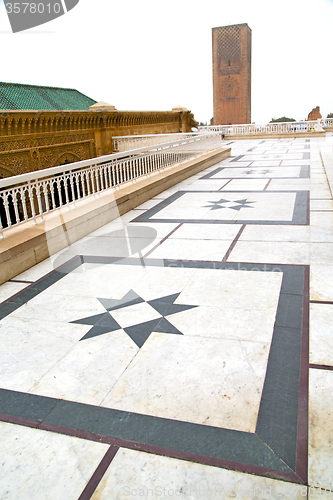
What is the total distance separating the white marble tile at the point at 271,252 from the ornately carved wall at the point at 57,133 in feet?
57.6

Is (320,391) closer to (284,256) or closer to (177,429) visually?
(177,429)

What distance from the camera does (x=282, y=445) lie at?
154cm

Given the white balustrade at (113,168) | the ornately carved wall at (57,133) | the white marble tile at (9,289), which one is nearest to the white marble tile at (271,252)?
the white marble tile at (9,289)

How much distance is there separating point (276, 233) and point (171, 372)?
269 centimetres

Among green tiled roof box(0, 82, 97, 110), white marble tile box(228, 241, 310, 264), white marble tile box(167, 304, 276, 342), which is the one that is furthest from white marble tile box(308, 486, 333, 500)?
green tiled roof box(0, 82, 97, 110)

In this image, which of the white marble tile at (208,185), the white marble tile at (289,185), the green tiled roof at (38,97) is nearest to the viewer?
the white marble tile at (289,185)

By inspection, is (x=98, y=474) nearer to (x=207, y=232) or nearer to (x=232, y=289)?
(x=232, y=289)

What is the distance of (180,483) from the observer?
140 centimetres

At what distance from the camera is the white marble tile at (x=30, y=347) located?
2068 millimetres

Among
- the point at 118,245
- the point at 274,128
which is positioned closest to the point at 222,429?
the point at 118,245

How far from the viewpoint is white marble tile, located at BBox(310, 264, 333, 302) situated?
2.73m

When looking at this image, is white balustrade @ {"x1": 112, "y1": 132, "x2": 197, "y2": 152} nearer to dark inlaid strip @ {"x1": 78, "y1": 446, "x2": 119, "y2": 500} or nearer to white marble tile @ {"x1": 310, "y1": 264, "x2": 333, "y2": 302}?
white marble tile @ {"x1": 310, "y1": 264, "x2": 333, "y2": 302}

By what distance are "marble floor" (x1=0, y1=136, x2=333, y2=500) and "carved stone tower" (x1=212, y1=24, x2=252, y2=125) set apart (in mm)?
54992

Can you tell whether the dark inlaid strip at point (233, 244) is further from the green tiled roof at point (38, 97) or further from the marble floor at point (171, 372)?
the green tiled roof at point (38, 97)
